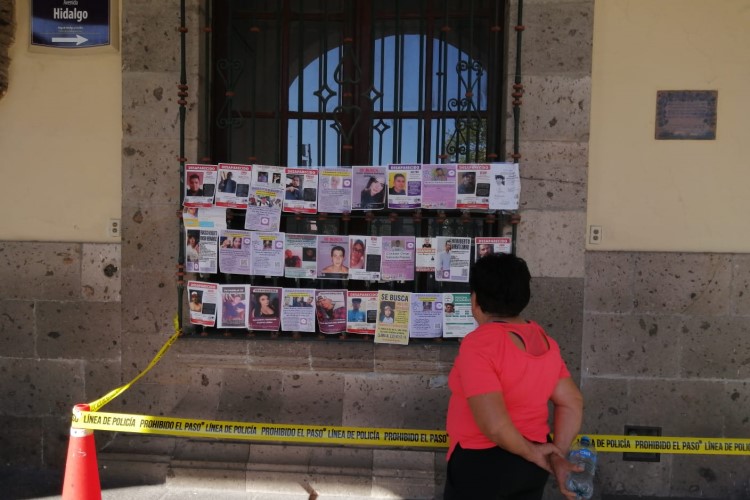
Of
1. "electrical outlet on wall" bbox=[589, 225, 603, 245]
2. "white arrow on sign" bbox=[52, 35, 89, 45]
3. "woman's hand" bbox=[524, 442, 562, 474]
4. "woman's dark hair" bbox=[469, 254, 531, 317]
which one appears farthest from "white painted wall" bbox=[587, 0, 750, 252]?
"white arrow on sign" bbox=[52, 35, 89, 45]

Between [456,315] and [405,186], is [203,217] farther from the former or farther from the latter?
[456,315]

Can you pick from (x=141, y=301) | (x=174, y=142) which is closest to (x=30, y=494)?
(x=141, y=301)

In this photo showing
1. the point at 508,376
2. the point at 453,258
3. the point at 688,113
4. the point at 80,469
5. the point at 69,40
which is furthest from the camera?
the point at 69,40

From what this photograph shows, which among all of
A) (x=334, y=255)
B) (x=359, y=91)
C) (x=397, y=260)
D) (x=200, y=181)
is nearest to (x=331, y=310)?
(x=334, y=255)

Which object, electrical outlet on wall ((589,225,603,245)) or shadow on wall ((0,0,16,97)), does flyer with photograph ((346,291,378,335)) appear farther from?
shadow on wall ((0,0,16,97))

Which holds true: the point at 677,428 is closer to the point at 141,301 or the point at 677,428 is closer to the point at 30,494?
the point at 141,301

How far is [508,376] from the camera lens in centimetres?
183

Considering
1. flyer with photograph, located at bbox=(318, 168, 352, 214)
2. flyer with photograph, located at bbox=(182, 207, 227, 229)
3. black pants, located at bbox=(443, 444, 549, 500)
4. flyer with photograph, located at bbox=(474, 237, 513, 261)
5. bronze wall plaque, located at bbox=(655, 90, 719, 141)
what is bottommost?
black pants, located at bbox=(443, 444, 549, 500)

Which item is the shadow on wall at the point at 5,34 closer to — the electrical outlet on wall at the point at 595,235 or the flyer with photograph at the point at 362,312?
the flyer with photograph at the point at 362,312

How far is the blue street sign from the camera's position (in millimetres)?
3516

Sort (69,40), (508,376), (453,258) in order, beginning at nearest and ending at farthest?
(508,376) → (453,258) → (69,40)

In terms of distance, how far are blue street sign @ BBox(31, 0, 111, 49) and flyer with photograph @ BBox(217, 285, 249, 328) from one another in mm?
1792

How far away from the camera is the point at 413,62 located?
3.61m

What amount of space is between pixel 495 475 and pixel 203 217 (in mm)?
2388
